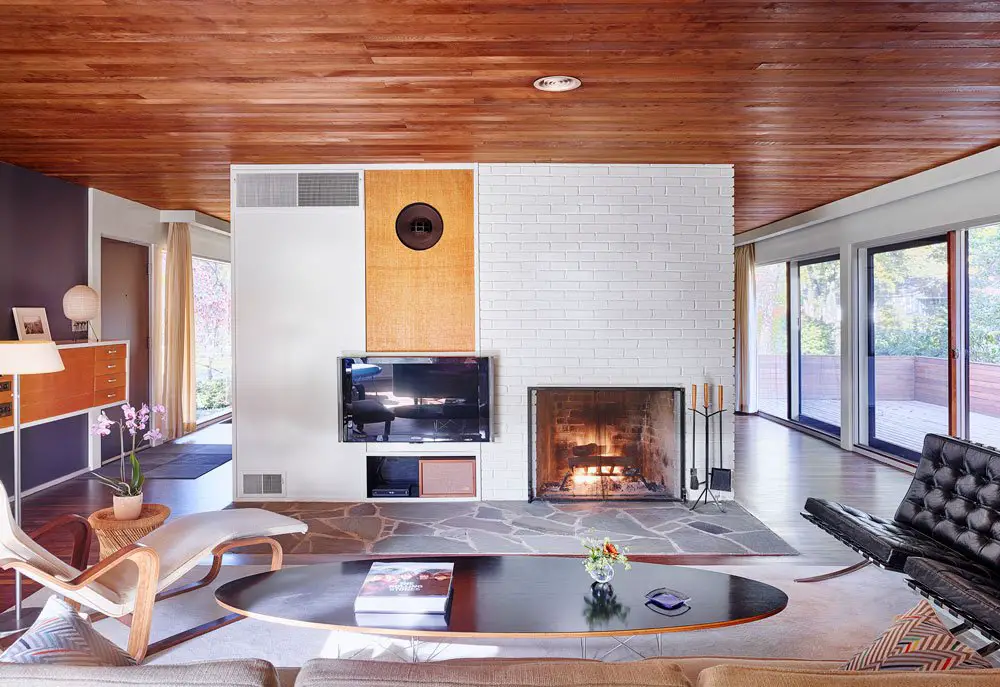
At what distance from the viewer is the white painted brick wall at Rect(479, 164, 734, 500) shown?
16.4ft

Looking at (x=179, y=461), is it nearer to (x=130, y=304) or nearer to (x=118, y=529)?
→ (x=130, y=304)

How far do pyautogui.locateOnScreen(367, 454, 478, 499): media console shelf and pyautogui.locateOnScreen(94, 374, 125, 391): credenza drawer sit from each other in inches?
96.5

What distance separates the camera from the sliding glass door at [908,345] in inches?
229

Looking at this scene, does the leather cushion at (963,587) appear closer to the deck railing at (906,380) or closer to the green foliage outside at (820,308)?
the deck railing at (906,380)

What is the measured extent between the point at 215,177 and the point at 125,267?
2065mm

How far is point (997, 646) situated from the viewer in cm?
222

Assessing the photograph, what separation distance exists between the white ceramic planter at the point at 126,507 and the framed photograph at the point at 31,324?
2.49 metres

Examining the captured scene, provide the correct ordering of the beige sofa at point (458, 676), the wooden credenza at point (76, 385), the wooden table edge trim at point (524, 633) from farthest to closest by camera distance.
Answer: the wooden credenza at point (76, 385) → the wooden table edge trim at point (524, 633) → the beige sofa at point (458, 676)

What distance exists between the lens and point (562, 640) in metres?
2.84

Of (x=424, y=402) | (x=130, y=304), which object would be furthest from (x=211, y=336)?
(x=424, y=402)

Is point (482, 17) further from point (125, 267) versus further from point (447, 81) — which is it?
point (125, 267)

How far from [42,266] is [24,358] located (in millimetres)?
2803

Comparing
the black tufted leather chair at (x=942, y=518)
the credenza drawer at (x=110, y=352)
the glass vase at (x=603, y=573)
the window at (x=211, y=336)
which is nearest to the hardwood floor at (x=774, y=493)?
the black tufted leather chair at (x=942, y=518)

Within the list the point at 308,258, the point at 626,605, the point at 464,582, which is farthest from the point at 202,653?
the point at 308,258
